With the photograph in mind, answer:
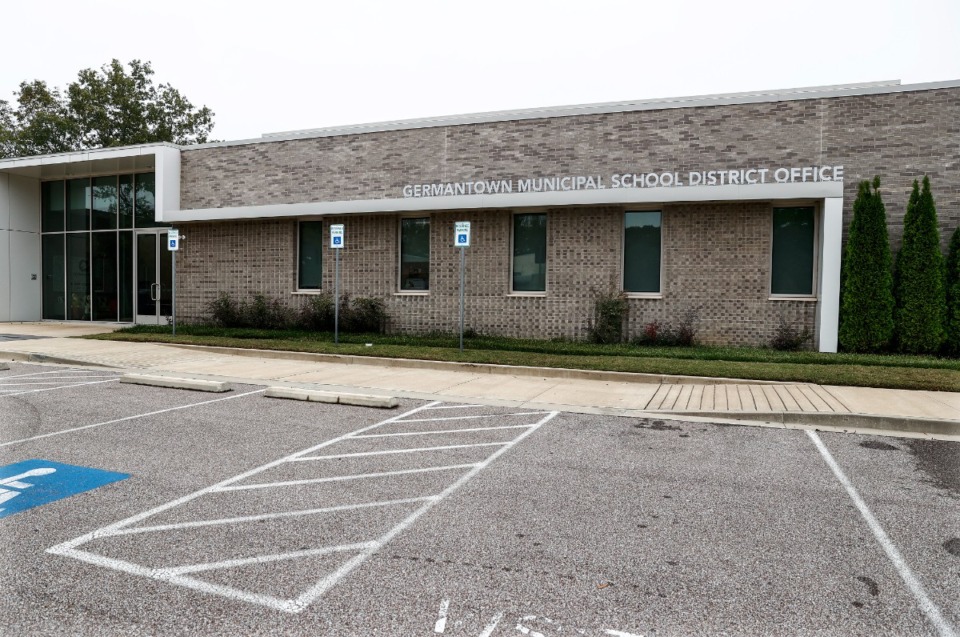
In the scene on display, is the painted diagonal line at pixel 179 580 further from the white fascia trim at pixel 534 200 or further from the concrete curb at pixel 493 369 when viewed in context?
the white fascia trim at pixel 534 200

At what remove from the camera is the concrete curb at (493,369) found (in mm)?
10992

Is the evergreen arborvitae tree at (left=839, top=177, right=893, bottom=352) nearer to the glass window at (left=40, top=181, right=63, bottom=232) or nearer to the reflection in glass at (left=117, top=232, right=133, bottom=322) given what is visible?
the reflection in glass at (left=117, top=232, right=133, bottom=322)

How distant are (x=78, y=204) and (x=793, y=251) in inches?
887

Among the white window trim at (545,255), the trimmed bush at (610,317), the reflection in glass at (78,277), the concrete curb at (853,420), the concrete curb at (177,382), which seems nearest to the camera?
the concrete curb at (853,420)

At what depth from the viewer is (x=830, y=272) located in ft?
45.3

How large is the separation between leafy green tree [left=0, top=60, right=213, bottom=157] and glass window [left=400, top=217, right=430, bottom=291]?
3014 centimetres

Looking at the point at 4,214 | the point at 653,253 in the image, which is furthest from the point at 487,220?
the point at 4,214

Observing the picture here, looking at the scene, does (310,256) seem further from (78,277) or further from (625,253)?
(78,277)

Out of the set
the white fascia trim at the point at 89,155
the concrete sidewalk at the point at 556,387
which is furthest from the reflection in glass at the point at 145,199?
the concrete sidewalk at the point at 556,387

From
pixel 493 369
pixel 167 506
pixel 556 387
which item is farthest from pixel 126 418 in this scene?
pixel 493 369

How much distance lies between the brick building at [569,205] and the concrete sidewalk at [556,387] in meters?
4.16

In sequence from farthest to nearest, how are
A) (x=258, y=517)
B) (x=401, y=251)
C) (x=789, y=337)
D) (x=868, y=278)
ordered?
(x=401, y=251) < (x=789, y=337) < (x=868, y=278) < (x=258, y=517)

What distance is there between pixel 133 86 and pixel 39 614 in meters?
43.9

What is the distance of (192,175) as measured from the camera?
1986 centimetres
